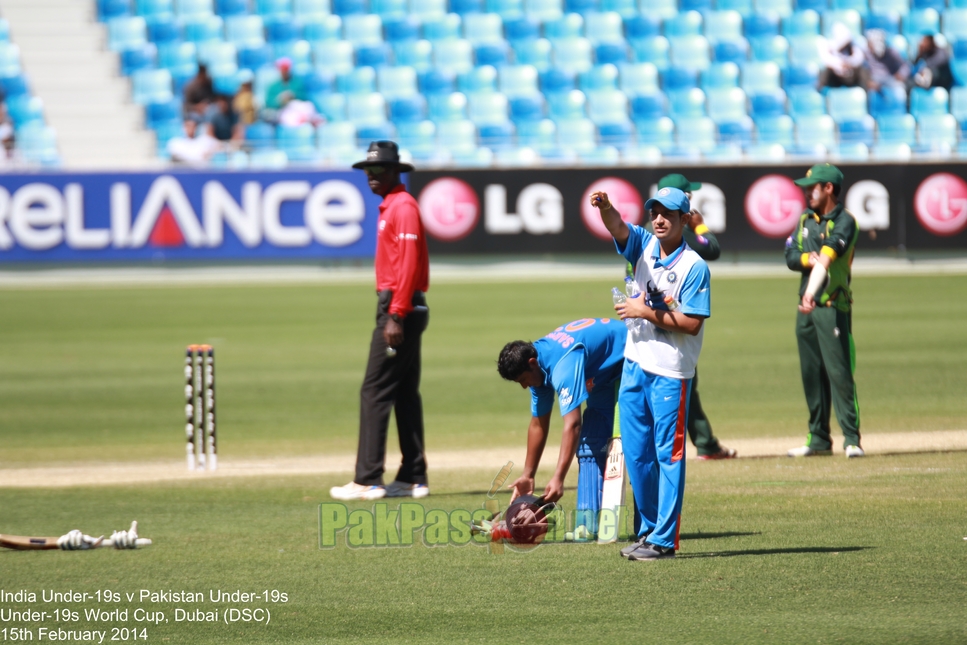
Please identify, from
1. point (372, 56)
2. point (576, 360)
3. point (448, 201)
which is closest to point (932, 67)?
point (448, 201)

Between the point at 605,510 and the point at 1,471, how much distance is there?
606 centimetres

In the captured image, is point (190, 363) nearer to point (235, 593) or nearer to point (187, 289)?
point (235, 593)

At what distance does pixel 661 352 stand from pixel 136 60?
26018 millimetres

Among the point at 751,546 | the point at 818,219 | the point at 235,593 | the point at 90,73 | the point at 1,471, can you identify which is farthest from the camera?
the point at 90,73

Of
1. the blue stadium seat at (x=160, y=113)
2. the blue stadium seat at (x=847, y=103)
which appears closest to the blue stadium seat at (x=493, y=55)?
the blue stadium seat at (x=160, y=113)

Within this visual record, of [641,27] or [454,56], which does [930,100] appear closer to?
[641,27]

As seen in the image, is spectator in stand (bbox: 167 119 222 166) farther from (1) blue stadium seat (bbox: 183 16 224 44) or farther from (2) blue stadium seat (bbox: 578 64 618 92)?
(2) blue stadium seat (bbox: 578 64 618 92)

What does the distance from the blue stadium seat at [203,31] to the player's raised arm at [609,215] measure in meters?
26.1

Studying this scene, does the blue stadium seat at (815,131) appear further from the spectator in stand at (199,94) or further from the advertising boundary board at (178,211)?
the spectator in stand at (199,94)

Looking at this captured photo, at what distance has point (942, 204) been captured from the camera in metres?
23.6

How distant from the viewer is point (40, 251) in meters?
24.8

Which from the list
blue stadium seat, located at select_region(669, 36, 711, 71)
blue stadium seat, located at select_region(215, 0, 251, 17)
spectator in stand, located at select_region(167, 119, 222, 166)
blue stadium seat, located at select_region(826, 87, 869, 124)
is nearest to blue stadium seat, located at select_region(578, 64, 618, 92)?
blue stadium seat, located at select_region(669, 36, 711, 71)

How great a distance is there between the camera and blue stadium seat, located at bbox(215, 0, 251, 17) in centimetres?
3130

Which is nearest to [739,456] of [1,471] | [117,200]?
[1,471]
